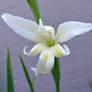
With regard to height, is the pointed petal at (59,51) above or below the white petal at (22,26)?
below

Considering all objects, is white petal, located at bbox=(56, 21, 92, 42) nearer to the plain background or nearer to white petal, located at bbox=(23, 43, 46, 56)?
white petal, located at bbox=(23, 43, 46, 56)

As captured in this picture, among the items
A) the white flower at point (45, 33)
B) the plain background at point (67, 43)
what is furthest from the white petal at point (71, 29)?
the plain background at point (67, 43)

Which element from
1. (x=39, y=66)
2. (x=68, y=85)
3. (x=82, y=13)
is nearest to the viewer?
(x=39, y=66)

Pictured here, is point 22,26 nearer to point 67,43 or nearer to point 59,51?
point 59,51

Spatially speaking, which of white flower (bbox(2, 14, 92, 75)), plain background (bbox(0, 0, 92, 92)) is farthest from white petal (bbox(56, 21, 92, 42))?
plain background (bbox(0, 0, 92, 92))

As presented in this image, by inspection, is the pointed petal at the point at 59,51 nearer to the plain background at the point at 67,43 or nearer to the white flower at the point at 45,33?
the white flower at the point at 45,33

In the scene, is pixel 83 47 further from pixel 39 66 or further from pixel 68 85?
pixel 39 66

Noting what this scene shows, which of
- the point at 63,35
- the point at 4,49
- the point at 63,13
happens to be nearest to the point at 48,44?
the point at 63,35

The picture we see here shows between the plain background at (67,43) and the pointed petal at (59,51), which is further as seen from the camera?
the plain background at (67,43)
